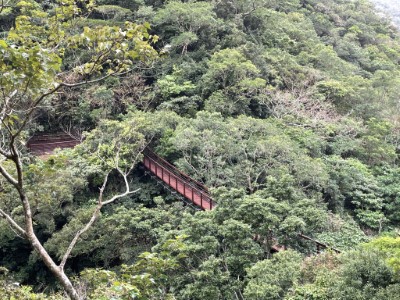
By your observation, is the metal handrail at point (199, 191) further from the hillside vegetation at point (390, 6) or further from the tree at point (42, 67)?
the hillside vegetation at point (390, 6)

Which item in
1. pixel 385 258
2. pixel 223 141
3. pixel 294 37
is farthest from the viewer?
pixel 294 37

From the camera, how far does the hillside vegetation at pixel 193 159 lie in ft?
11.2

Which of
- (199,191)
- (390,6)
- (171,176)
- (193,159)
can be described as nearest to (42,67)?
(199,191)

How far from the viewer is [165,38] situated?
20188mm

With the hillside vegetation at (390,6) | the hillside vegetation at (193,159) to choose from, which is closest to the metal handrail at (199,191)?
the hillside vegetation at (193,159)

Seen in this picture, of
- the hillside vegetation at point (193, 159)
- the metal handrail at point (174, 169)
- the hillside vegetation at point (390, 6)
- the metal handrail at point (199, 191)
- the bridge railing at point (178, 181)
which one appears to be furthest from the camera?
the hillside vegetation at point (390, 6)

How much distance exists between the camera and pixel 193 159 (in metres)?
13.9

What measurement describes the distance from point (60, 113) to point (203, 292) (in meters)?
12.5

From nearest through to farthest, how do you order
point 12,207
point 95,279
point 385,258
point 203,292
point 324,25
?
1. point 95,279
2. point 385,258
3. point 203,292
4. point 12,207
5. point 324,25

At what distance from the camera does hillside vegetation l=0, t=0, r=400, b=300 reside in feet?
11.2

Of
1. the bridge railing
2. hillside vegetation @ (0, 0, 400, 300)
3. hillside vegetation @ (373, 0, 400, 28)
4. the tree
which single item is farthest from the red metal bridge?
hillside vegetation @ (373, 0, 400, 28)

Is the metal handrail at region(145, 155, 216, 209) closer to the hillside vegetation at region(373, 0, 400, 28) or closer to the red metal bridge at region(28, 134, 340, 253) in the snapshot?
the red metal bridge at region(28, 134, 340, 253)

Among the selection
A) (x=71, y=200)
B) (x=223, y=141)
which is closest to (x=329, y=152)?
(x=223, y=141)

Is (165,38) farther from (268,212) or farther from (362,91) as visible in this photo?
(268,212)
